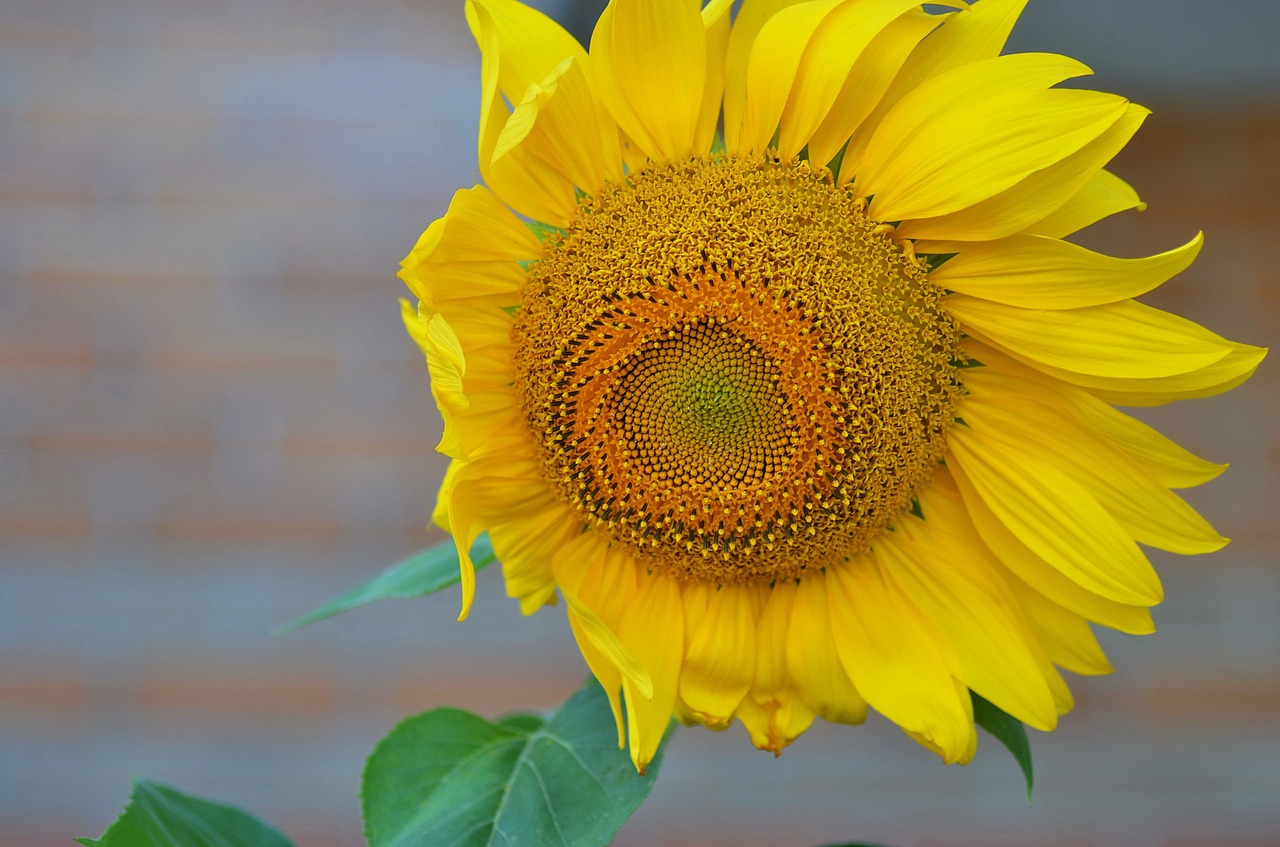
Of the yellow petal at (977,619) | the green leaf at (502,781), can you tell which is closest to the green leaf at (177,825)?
the green leaf at (502,781)

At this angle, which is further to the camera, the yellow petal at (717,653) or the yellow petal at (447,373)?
the yellow petal at (717,653)

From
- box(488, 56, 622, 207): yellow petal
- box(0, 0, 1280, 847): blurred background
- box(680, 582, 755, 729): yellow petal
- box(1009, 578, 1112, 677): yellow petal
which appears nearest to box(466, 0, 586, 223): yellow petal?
box(488, 56, 622, 207): yellow petal

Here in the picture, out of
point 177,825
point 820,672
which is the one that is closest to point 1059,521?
point 820,672

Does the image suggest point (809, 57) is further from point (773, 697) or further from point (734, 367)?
point (773, 697)

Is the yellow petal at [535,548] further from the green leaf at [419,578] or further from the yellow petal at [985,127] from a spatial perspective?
the yellow petal at [985,127]

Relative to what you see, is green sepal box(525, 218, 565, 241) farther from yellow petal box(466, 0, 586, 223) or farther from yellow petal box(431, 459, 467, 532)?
yellow petal box(431, 459, 467, 532)

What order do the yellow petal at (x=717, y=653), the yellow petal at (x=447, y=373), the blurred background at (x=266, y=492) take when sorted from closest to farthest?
the yellow petal at (x=447, y=373), the yellow petal at (x=717, y=653), the blurred background at (x=266, y=492)
